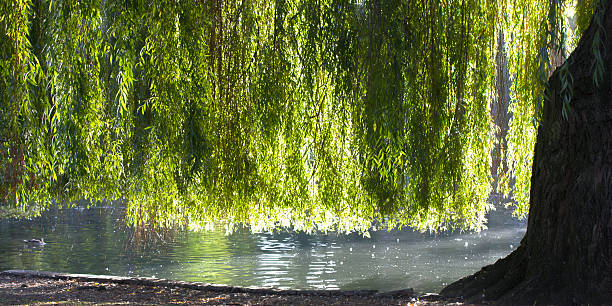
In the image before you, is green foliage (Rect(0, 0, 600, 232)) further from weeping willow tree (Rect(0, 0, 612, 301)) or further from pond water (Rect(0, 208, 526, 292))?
pond water (Rect(0, 208, 526, 292))

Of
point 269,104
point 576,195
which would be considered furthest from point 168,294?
point 576,195

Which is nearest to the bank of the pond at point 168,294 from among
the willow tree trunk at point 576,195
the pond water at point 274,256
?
the willow tree trunk at point 576,195

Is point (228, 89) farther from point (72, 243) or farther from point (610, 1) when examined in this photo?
point (72, 243)

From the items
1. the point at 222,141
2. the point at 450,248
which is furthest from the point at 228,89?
the point at 450,248

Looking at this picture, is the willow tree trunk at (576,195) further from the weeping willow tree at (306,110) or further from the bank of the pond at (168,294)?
the bank of the pond at (168,294)

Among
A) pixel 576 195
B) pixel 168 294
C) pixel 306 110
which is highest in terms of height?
pixel 306 110

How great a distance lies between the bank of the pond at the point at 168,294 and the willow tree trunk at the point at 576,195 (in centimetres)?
89

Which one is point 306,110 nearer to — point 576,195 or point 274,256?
point 576,195

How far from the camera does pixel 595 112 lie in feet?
16.0

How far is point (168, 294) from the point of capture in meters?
6.77

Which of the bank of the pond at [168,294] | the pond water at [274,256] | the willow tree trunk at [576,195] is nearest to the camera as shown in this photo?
the willow tree trunk at [576,195]

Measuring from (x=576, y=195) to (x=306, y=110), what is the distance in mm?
2569

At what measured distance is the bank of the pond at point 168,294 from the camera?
6.06 meters

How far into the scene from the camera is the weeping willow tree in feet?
16.4
